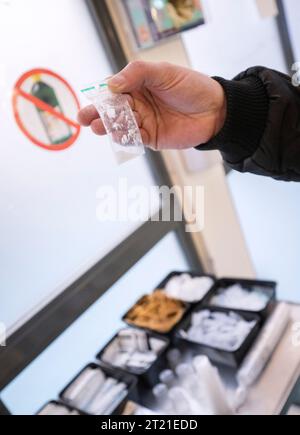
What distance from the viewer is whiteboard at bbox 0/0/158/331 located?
100 cm

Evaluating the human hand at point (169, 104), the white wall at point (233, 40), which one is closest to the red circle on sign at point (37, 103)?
the human hand at point (169, 104)

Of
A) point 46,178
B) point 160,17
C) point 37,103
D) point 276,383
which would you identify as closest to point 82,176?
point 46,178

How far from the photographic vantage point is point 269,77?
0.77 m

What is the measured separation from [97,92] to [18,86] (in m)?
0.44

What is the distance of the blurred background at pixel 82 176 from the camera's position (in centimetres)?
100

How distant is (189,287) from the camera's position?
1.38 metres

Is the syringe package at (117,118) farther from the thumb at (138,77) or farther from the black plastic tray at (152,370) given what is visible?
the black plastic tray at (152,370)

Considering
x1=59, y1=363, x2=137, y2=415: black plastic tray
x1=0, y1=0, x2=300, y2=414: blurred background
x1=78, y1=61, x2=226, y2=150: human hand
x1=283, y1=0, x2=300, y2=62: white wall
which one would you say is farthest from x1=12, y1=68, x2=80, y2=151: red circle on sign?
x1=59, y1=363, x2=137, y2=415: black plastic tray

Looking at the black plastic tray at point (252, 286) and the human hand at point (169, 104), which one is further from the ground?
the human hand at point (169, 104)

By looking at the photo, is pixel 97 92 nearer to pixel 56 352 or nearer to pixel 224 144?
pixel 224 144

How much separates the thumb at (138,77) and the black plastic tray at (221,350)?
764mm

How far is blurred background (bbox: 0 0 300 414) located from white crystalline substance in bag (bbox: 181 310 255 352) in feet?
0.71

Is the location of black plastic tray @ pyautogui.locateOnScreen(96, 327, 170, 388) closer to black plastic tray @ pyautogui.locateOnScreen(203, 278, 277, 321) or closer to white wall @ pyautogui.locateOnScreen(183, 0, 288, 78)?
black plastic tray @ pyautogui.locateOnScreen(203, 278, 277, 321)

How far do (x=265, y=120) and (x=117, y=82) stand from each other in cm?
31
